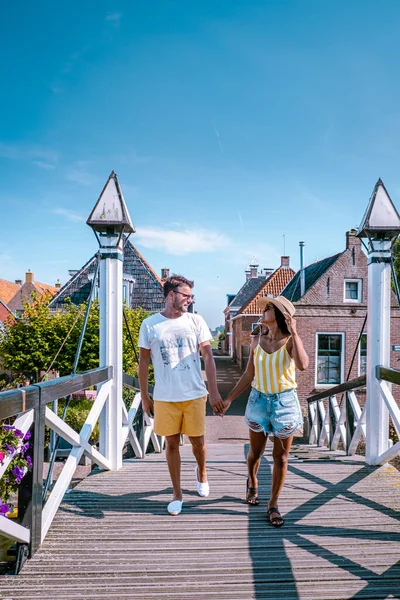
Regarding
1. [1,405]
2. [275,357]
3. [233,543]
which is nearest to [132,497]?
[233,543]

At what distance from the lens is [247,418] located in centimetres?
307

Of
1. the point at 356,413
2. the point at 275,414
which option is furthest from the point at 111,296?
the point at 356,413

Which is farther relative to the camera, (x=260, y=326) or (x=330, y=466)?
(x=330, y=466)

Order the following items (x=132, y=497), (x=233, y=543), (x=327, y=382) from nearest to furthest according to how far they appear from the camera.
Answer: (x=233, y=543) < (x=132, y=497) < (x=327, y=382)

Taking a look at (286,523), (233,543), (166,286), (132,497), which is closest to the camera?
(233,543)

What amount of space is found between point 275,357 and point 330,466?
6.08 ft

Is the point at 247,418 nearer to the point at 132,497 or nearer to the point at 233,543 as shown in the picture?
the point at 233,543

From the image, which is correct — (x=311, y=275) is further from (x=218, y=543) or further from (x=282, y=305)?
(x=218, y=543)

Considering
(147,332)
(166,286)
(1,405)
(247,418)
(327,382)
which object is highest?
(166,286)

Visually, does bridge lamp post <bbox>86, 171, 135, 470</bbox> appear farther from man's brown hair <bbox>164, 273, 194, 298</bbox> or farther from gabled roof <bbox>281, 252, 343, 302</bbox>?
gabled roof <bbox>281, 252, 343, 302</bbox>

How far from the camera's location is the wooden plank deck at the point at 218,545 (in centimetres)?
223

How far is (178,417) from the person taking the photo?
10.1 feet

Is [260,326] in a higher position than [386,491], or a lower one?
higher

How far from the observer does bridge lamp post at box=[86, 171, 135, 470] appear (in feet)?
13.1
